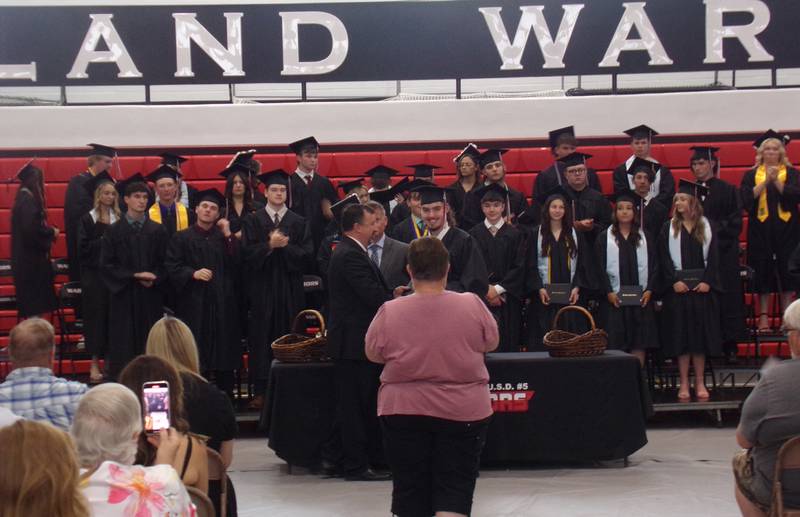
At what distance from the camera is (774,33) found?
12094 mm

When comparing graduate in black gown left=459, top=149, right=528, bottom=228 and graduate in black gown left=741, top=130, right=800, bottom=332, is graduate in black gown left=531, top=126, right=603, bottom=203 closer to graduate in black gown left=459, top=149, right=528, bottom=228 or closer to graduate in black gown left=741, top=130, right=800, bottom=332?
graduate in black gown left=459, top=149, right=528, bottom=228

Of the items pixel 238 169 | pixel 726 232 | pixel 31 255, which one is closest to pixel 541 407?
pixel 726 232

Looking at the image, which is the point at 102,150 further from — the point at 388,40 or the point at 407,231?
the point at 388,40

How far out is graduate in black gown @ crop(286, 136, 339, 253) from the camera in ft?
34.8

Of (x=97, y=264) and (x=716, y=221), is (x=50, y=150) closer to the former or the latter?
(x=97, y=264)

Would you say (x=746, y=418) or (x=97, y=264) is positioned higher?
(x=97, y=264)

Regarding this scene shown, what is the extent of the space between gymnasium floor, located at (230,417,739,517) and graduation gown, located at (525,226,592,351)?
4.70 ft

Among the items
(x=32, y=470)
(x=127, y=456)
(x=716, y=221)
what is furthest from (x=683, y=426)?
(x=32, y=470)

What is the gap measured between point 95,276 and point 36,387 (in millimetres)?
5125

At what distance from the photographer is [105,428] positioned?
3373 mm

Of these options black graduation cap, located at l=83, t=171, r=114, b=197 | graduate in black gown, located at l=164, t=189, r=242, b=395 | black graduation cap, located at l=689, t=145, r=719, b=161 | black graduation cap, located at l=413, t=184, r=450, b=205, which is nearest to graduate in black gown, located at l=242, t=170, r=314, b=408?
graduate in black gown, located at l=164, t=189, r=242, b=395

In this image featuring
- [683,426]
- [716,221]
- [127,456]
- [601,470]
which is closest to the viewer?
[127,456]

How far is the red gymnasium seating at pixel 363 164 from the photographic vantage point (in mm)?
12203

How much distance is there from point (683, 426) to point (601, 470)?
5.77ft
